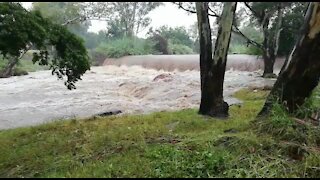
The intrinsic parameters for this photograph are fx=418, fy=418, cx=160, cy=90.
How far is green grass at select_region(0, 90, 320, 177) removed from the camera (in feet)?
12.9

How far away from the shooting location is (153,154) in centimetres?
438

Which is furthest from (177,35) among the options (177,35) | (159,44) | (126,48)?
(126,48)

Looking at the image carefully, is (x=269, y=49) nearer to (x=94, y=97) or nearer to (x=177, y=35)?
(x=94, y=97)

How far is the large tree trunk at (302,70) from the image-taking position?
199 inches

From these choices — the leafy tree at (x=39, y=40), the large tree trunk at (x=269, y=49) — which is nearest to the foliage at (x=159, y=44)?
the large tree trunk at (x=269, y=49)

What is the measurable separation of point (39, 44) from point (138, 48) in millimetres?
26637

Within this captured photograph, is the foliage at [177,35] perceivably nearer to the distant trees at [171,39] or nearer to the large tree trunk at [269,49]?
the distant trees at [171,39]

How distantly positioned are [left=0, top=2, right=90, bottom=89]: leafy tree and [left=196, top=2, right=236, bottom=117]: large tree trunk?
7.29ft

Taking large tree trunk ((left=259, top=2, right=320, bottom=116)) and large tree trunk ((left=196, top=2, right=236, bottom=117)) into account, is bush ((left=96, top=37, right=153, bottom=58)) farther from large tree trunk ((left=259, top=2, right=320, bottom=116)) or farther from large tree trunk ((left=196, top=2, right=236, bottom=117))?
large tree trunk ((left=259, top=2, right=320, bottom=116))

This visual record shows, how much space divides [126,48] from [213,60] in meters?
24.7

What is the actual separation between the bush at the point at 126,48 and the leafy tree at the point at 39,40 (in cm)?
2516

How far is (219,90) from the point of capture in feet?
24.0

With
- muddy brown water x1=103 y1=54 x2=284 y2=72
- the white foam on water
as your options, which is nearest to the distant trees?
muddy brown water x1=103 y1=54 x2=284 y2=72

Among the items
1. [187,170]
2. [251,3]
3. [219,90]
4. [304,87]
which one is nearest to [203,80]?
[219,90]
